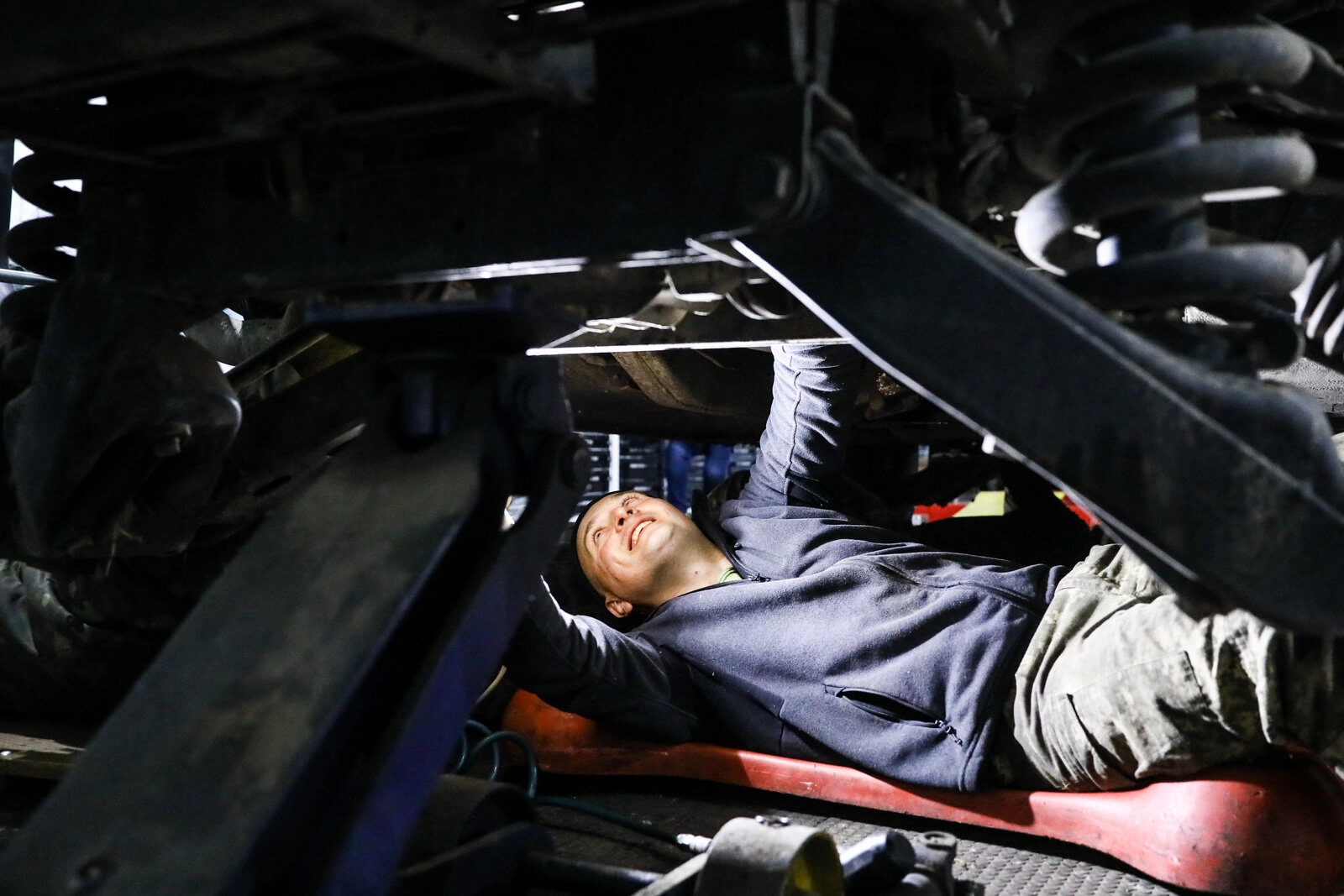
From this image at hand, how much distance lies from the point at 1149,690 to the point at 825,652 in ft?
1.69

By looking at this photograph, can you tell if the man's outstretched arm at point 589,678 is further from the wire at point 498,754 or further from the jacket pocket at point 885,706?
the jacket pocket at point 885,706

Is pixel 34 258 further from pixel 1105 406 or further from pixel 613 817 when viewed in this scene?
pixel 613 817

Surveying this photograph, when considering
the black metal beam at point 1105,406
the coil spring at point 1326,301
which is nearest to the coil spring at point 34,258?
the black metal beam at point 1105,406

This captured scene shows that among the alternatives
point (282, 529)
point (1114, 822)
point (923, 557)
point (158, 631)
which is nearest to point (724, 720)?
point (923, 557)

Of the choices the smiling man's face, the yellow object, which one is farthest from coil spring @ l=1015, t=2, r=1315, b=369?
the yellow object

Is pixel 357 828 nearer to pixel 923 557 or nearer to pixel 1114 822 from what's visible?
pixel 1114 822

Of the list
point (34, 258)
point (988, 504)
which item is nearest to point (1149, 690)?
point (34, 258)

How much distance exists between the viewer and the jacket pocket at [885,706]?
155cm

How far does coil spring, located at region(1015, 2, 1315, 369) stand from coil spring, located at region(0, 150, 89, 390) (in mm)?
761

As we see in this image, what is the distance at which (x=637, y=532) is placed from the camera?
7.24 ft

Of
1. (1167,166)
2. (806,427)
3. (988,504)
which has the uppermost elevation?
(1167,166)

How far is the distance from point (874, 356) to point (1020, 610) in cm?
108

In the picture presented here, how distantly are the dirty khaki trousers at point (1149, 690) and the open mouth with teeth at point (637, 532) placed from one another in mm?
846

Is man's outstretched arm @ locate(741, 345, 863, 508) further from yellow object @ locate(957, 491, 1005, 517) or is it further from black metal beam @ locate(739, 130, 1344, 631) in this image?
yellow object @ locate(957, 491, 1005, 517)
